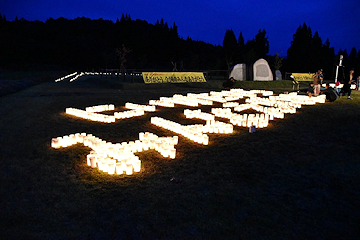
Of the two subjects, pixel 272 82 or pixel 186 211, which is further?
pixel 272 82

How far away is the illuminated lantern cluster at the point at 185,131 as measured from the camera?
6.38 metres

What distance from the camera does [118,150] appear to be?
507 centimetres

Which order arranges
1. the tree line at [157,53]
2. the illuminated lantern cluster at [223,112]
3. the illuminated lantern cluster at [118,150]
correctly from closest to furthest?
the illuminated lantern cluster at [118,150], the illuminated lantern cluster at [223,112], the tree line at [157,53]

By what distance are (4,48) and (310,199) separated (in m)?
67.9

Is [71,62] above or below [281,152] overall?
above

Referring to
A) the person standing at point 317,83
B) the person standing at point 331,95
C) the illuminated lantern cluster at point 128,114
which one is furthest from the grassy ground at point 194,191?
the person standing at point 317,83

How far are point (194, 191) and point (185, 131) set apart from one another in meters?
3.09

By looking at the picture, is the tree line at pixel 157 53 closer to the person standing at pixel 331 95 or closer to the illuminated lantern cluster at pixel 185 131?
the person standing at pixel 331 95

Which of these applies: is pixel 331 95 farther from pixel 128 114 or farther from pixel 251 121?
pixel 128 114

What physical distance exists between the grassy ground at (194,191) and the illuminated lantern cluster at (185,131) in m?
0.32

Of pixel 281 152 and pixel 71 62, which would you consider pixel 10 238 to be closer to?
pixel 281 152

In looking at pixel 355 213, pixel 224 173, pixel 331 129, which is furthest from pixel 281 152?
pixel 331 129

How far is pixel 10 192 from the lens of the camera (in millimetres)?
3863

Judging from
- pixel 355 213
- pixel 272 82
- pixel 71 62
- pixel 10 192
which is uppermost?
pixel 71 62
